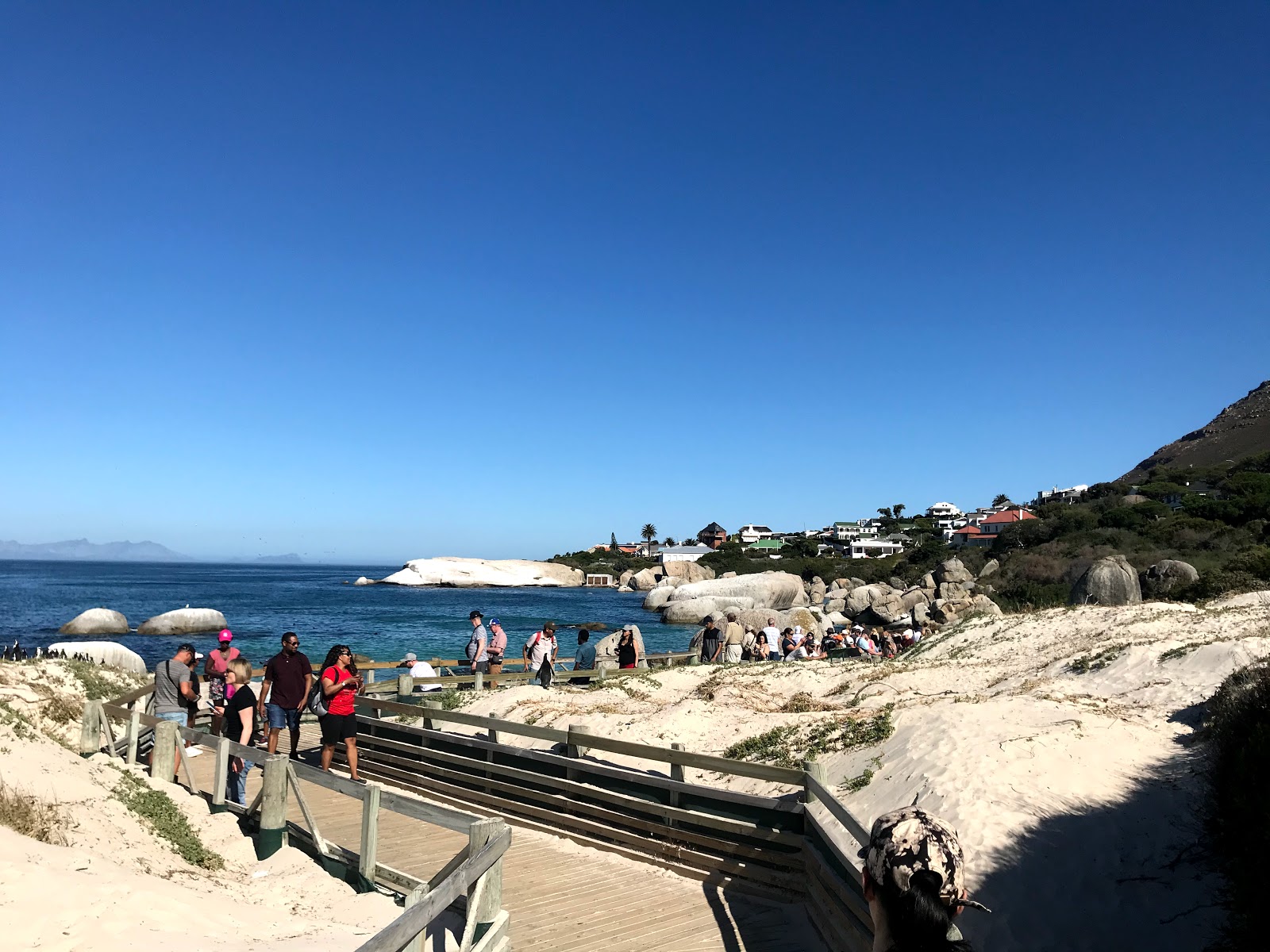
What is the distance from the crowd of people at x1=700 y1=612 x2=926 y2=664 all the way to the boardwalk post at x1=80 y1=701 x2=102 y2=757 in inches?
505

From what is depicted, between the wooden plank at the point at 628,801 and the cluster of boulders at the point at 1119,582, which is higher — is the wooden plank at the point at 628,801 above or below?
below

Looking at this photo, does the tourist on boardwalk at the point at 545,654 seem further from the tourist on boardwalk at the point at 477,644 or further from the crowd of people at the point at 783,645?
the crowd of people at the point at 783,645

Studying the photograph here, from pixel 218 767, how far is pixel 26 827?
9.47ft

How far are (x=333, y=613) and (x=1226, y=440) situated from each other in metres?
136

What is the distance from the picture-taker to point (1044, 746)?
852cm

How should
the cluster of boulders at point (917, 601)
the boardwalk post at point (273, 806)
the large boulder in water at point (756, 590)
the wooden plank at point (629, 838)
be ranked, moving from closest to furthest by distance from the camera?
the wooden plank at point (629, 838), the boardwalk post at point (273, 806), the cluster of boulders at point (917, 601), the large boulder in water at point (756, 590)

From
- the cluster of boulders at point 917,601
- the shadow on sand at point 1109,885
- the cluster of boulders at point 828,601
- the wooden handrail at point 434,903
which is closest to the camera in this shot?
the wooden handrail at point 434,903

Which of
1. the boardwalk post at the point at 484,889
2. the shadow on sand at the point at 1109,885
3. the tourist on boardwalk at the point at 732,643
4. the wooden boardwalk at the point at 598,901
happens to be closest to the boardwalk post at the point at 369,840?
the wooden boardwalk at the point at 598,901

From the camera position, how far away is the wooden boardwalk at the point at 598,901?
662cm

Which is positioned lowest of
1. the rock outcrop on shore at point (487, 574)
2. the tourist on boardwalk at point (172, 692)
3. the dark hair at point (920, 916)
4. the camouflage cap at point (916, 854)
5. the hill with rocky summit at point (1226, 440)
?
the rock outcrop on shore at point (487, 574)

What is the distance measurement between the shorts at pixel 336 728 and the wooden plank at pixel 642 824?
129 centimetres

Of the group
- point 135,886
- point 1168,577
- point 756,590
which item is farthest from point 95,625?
point 1168,577

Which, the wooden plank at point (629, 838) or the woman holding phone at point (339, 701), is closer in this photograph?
the wooden plank at point (629, 838)

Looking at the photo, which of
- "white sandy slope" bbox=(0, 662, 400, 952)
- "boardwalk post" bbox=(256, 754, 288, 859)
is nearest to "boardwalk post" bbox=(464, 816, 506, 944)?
"white sandy slope" bbox=(0, 662, 400, 952)
